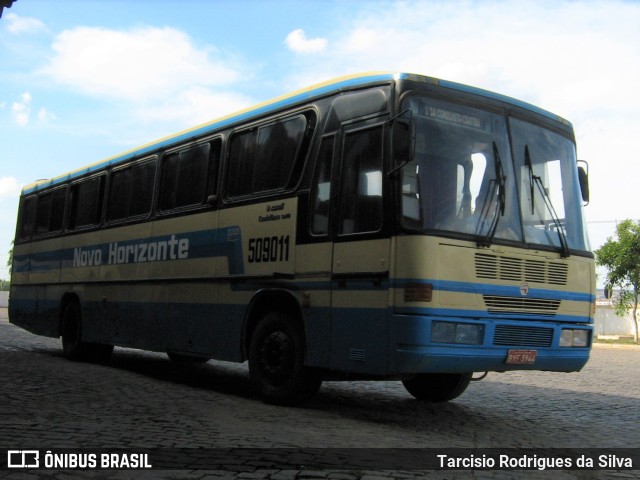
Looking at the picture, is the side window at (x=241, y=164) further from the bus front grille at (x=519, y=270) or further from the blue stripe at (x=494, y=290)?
the bus front grille at (x=519, y=270)

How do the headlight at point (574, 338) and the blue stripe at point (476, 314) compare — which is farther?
the headlight at point (574, 338)

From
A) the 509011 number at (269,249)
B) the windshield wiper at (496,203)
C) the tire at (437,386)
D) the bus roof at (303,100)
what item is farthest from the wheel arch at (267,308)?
the bus roof at (303,100)

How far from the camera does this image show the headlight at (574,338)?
8180 mm

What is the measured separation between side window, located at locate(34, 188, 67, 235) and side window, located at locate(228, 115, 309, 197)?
6.57m

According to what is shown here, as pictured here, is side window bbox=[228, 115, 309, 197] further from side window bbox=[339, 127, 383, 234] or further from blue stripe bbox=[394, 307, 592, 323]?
blue stripe bbox=[394, 307, 592, 323]

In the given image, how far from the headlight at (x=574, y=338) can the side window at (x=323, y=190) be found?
8.69 feet

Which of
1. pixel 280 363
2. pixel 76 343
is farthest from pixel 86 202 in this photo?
pixel 280 363

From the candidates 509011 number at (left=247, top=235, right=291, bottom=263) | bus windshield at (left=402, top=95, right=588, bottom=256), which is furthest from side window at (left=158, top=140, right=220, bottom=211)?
bus windshield at (left=402, top=95, right=588, bottom=256)

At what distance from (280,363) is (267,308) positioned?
0.74 m

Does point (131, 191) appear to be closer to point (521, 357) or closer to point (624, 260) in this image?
point (521, 357)

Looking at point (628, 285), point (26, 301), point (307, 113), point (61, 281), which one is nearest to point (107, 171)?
point (61, 281)

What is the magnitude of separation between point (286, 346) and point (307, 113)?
8.47 ft

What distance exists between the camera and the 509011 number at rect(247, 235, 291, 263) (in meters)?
8.82

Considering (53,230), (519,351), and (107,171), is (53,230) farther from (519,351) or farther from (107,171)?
(519,351)
